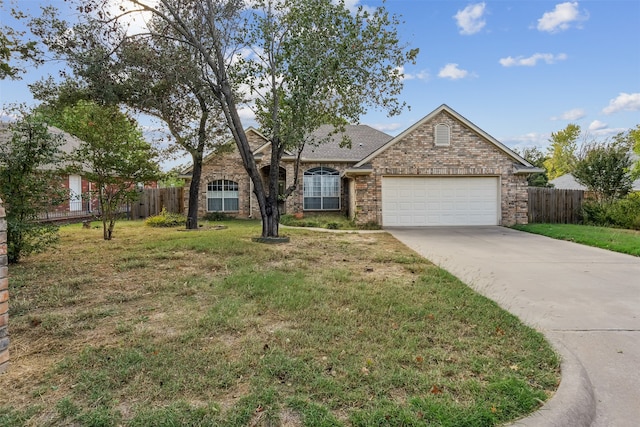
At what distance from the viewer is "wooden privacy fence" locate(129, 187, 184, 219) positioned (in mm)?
20859

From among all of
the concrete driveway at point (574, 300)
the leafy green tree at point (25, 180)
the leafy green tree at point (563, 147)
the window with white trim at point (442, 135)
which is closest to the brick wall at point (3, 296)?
the concrete driveway at point (574, 300)

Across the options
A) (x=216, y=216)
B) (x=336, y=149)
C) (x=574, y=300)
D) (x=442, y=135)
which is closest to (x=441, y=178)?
(x=442, y=135)

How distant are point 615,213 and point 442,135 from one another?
25.1ft

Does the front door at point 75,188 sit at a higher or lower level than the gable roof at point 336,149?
lower

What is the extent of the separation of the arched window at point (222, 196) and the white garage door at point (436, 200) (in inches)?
356

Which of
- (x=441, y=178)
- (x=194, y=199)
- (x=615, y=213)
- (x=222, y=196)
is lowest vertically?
(x=615, y=213)

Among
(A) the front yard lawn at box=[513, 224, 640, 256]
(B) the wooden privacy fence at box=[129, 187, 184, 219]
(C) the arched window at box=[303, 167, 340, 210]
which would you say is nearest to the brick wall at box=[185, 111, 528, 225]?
(A) the front yard lawn at box=[513, 224, 640, 256]

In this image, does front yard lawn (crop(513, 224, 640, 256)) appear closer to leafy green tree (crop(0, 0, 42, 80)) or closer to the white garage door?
the white garage door

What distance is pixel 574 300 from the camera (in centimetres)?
502

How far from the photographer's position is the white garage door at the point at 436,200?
1522 cm

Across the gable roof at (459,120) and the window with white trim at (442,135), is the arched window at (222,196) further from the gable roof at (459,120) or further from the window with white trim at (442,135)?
the window with white trim at (442,135)

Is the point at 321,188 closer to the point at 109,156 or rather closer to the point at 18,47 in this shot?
the point at 109,156

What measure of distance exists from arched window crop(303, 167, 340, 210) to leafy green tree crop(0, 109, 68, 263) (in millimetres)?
12580

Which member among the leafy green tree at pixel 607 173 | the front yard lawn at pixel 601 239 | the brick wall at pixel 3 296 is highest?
the leafy green tree at pixel 607 173
